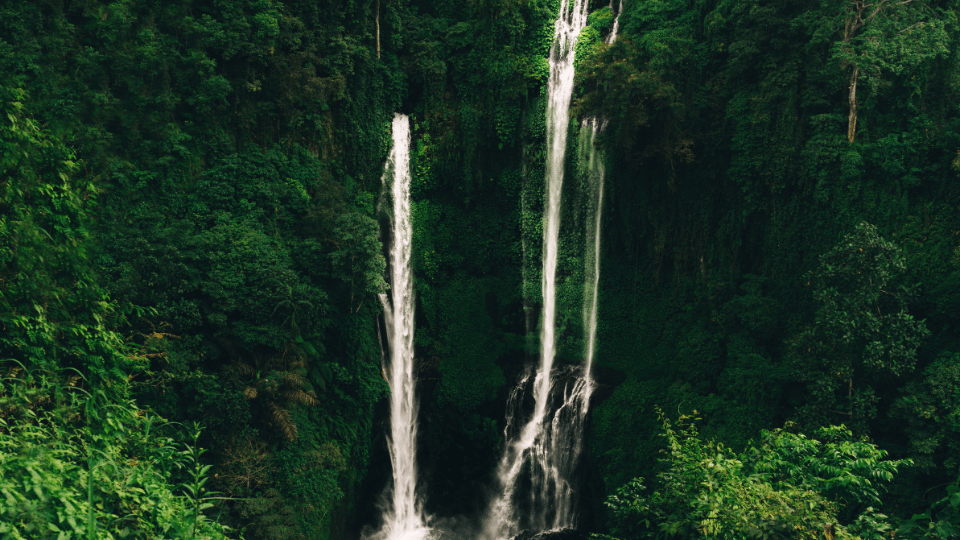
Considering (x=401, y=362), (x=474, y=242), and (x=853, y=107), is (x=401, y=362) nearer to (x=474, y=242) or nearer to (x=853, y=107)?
(x=474, y=242)

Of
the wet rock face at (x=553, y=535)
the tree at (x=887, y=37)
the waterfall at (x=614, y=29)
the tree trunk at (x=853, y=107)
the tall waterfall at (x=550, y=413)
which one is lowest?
the wet rock face at (x=553, y=535)

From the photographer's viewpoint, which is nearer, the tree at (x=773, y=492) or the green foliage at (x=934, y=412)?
the tree at (x=773, y=492)

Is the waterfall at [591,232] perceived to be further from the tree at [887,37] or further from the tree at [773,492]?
the tree at [773,492]

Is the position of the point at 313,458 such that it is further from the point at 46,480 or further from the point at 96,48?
the point at 96,48

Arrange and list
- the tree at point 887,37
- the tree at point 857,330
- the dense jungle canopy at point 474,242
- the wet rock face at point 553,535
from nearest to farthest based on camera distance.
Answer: the dense jungle canopy at point 474,242 → the tree at point 857,330 → the tree at point 887,37 → the wet rock face at point 553,535

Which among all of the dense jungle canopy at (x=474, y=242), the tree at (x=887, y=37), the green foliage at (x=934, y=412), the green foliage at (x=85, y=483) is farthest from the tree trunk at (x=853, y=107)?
the green foliage at (x=85, y=483)

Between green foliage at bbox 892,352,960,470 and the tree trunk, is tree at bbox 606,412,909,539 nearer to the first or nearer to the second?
green foliage at bbox 892,352,960,470

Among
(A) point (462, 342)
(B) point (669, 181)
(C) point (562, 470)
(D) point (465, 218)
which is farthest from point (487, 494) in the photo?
(B) point (669, 181)
